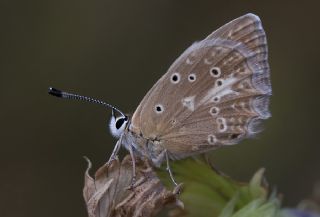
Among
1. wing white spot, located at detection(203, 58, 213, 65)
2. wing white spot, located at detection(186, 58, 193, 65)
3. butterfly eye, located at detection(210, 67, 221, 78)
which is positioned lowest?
butterfly eye, located at detection(210, 67, 221, 78)

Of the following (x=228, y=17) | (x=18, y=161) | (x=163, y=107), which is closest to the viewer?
(x=163, y=107)

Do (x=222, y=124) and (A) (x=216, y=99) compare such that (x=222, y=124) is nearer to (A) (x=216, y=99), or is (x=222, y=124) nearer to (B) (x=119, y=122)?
(A) (x=216, y=99)

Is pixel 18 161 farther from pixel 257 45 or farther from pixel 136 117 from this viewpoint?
pixel 257 45

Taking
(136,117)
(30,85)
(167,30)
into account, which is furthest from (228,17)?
(136,117)

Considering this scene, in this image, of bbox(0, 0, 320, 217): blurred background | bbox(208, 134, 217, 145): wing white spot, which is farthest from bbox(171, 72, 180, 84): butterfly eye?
bbox(0, 0, 320, 217): blurred background

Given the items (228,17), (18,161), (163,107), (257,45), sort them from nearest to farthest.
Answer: (257,45) < (163,107) < (18,161) < (228,17)

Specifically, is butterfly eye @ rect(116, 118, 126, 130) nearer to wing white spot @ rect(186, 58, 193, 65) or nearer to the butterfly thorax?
the butterfly thorax

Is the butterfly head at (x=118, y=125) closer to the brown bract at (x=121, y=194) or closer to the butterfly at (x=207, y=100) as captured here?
the butterfly at (x=207, y=100)
